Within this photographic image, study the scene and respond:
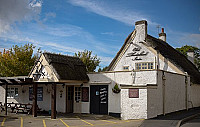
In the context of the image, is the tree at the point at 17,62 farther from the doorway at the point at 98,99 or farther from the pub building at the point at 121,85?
the doorway at the point at 98,99

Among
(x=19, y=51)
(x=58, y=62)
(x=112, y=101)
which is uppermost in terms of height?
(x=19, y=51)

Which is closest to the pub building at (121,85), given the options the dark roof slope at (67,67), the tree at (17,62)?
the dark roof slope at (67,67)

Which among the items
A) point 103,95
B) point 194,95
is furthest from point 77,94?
point 194,95

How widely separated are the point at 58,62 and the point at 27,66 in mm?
16910

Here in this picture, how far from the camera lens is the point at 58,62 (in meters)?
16.8

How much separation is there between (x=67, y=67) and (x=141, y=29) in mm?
8478

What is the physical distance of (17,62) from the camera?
31.8 meters

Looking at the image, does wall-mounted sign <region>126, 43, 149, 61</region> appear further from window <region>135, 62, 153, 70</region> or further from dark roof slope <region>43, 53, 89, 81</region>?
dark roof slope <region>43, 53, 89, 81</region>

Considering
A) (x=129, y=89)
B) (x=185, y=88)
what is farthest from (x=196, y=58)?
(x=129, y=89)

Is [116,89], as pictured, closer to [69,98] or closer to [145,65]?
[69,98]

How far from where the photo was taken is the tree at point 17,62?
31648 mm

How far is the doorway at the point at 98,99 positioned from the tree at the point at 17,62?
667 inches

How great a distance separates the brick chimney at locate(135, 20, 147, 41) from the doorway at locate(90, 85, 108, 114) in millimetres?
6887

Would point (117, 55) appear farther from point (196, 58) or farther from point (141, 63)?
point (196, 58)
